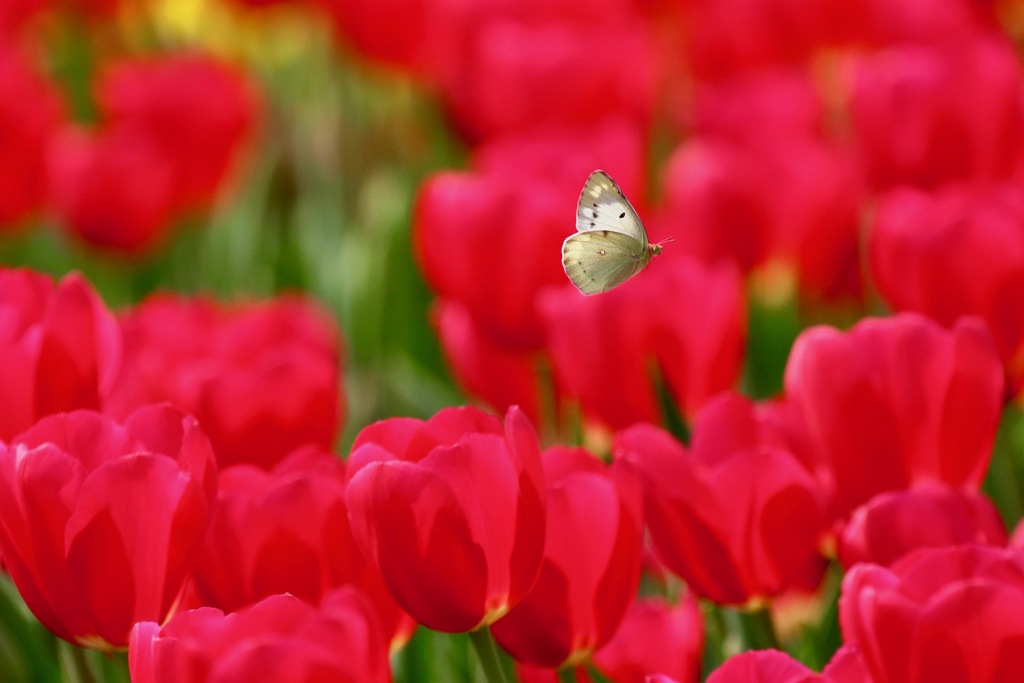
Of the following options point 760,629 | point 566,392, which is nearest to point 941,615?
point 760,629

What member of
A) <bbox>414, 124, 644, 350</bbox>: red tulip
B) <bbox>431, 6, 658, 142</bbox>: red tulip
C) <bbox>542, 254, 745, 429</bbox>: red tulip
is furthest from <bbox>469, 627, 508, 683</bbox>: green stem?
<bbox>431, 6, 658, 142</bbox>: red tulip

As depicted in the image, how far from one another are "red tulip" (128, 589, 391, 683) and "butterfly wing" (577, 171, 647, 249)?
183 mm

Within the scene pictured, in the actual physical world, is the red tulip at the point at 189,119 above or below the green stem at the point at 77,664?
above

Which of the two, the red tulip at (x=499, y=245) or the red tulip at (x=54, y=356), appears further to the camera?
the red tulip at (x=499, y=245)

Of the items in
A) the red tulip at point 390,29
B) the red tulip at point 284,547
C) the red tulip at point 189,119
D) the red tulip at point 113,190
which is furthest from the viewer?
the red tulip at point 390,29

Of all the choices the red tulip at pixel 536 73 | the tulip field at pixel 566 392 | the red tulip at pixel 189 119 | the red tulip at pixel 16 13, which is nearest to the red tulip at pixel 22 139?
the tulip field at pixel 566 392

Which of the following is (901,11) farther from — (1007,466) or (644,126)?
(1007,466)

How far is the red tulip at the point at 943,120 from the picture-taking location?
89 cm

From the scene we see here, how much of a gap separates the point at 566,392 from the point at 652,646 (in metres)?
0.26

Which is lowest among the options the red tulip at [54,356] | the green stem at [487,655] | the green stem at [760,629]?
the green stem at [760,629]

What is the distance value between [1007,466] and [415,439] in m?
0.32

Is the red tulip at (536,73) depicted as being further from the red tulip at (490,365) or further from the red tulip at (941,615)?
the red tulip at (941,615)

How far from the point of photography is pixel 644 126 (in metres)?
1.30

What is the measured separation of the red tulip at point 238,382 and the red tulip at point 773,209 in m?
0.25
